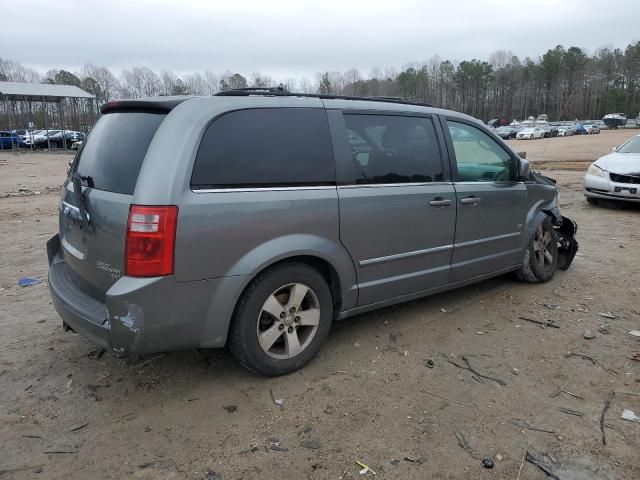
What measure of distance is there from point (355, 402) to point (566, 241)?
3831 mm

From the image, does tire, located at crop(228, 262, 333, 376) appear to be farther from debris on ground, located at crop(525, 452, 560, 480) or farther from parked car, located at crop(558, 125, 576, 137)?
parked car, located at crop(558, 125, 576, 137)

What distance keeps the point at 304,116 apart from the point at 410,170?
101 centimetres

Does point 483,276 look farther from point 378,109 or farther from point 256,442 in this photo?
point 256,442

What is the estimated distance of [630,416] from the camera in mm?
2848

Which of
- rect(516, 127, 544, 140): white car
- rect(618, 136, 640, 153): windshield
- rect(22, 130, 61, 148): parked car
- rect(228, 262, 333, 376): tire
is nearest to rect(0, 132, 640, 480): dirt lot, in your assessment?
rect(228, 262, 333, 376): tire

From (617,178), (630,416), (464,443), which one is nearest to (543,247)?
(630,416)

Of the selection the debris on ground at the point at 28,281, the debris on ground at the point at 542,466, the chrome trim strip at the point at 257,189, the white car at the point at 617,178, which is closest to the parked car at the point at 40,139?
the debris on ground at the point at 28,281

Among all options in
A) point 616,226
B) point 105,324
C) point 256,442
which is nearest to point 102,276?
point 105,324

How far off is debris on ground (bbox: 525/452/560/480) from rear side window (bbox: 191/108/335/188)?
196 centimetres

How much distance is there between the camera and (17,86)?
31922 millimetres

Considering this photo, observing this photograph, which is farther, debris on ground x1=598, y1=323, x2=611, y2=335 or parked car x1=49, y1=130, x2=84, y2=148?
parked car x1=49, y1=130, x2=84, y2=148

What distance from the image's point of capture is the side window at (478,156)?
4.18 metres

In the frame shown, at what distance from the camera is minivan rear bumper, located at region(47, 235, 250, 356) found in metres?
2.62

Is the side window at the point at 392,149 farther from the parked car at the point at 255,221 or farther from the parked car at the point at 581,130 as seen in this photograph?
the parked car at the point at 581,130
